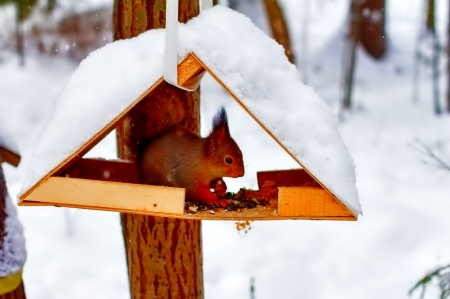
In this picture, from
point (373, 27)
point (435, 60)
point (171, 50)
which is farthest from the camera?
point (373, 27)

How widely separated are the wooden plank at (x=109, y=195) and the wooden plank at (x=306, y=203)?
22cm

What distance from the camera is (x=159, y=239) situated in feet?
5.66

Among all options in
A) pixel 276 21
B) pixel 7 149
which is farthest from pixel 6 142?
pixel 276 21

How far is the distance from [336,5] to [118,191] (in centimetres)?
→ 834

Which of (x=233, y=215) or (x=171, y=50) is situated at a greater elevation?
(x=171, y=50)

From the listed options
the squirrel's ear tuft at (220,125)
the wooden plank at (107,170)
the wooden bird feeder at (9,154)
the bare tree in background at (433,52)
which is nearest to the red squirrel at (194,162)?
the squirrel's ear tuft at (220,125)

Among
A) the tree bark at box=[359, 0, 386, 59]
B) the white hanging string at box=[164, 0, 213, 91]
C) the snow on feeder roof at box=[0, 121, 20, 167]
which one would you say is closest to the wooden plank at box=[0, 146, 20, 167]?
the snow on feeder roof at box=[0, 121, 20, 167]

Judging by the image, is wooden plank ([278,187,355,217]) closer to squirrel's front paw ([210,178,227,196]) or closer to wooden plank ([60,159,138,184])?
squirrel's front paw ([210,178,227,196])

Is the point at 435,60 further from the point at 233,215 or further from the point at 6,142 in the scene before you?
the point at 233,215

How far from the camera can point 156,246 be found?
1.73 meters

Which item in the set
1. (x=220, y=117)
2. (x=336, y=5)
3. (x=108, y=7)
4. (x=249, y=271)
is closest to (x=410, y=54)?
(x=336, y=5)

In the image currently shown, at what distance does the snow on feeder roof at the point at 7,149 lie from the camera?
1.95 m

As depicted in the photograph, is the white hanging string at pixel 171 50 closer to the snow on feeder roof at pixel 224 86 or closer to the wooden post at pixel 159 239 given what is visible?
the snow on feeder roof at pixel 224 86

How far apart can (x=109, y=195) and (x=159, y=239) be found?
53cm
